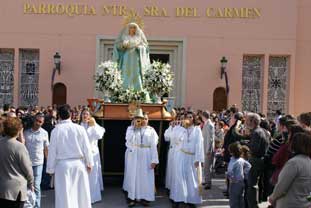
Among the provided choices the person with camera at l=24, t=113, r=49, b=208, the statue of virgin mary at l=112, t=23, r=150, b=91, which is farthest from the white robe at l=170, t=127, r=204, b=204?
the statue of virgin mary at l=112, t=23, r=150, b=91

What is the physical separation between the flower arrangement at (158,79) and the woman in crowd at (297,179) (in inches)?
253

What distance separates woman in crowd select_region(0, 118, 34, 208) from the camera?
618 centimetres

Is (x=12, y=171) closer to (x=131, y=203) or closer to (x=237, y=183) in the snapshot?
(x=237, y=183)

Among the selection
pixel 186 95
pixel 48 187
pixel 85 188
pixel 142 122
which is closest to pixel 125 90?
pixel 142 122

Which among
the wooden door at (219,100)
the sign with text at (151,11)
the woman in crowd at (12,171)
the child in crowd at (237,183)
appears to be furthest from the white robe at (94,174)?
the wooden door at (219,100)

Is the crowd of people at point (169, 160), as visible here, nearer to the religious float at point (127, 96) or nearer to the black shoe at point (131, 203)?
the black shoe at point (131, 203)

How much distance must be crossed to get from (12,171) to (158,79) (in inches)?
242

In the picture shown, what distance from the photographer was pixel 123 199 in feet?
34.3

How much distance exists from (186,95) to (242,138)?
11.7 meters

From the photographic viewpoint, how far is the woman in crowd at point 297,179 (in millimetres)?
5551

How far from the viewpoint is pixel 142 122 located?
33.0 ft

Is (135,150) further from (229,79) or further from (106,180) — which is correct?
(229,79)

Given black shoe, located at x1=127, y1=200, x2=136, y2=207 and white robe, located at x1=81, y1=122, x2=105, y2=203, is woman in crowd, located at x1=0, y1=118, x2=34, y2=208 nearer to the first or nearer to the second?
black shoe, located at x1=127, y1=200, x2=136, y2=207

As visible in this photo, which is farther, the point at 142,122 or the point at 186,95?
the point at 186,95
